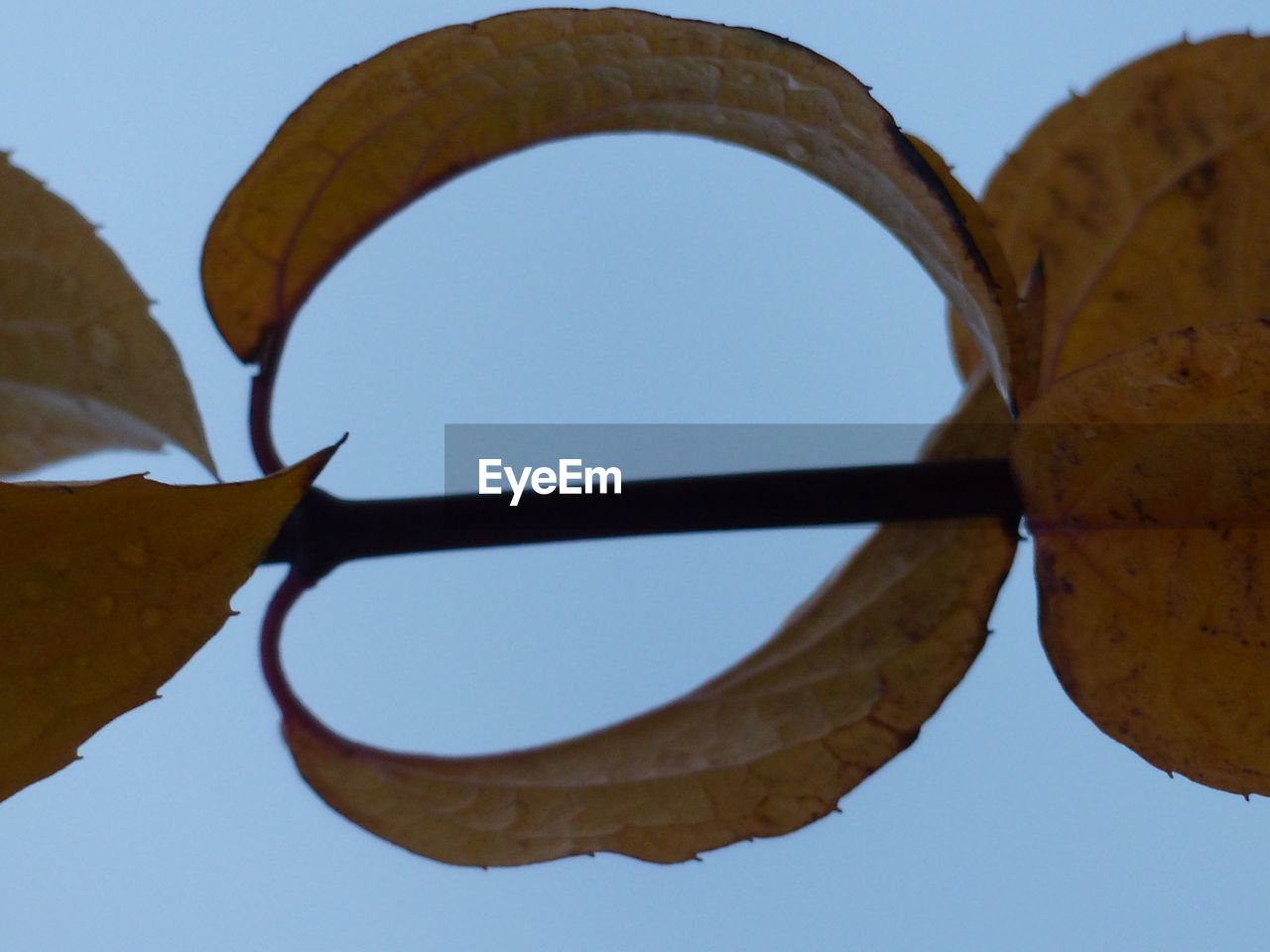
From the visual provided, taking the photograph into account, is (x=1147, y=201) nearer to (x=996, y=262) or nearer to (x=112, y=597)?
(x=996, y=262)

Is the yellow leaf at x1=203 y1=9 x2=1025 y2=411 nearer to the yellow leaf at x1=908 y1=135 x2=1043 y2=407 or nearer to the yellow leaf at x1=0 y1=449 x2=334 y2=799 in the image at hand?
the yellow leaf at x1=908 y1=135 x2=1043 y2=407

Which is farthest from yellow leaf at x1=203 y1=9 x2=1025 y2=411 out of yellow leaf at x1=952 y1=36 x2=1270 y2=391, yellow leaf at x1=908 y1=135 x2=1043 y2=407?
yellow leaf at x1=952 y1=36 x2=1270 y2=391

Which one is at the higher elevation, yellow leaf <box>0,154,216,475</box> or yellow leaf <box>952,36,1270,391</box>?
yellow leaf <box>952,36,1270,391</box>

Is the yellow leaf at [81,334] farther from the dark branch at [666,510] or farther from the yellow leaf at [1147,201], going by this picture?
the yellow leaf at [1147,201]

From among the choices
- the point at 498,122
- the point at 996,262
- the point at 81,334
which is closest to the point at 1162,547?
the point at 996,262

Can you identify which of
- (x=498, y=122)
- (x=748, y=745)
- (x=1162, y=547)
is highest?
(x=498, y=122)
